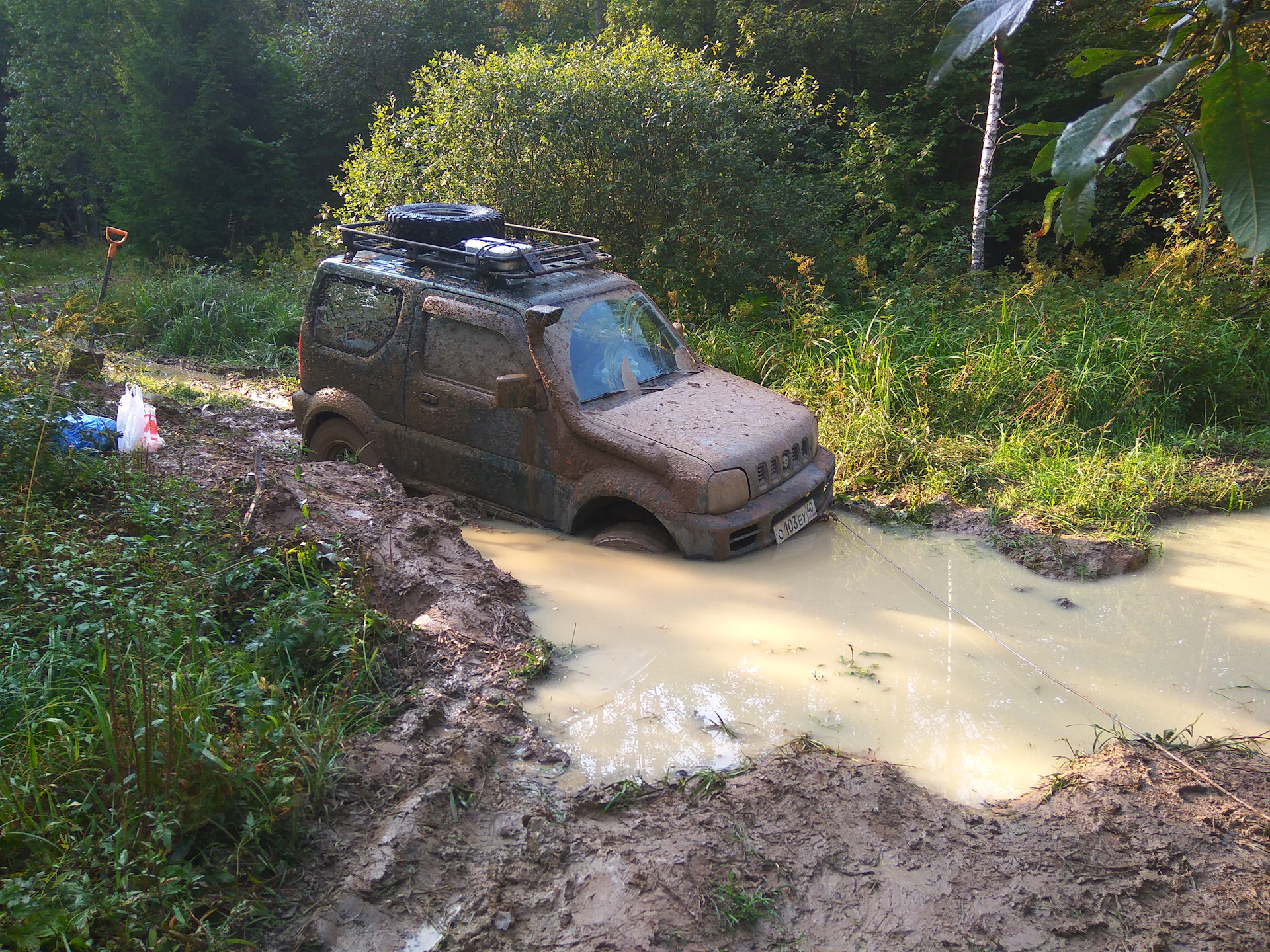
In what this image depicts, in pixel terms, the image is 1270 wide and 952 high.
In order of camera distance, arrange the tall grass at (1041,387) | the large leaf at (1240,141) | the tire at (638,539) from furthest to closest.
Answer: the tall grass at (1041,387), the tire at (638,539), the large leaf at (1240,141)

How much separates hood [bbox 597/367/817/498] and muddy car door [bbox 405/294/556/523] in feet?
1.79

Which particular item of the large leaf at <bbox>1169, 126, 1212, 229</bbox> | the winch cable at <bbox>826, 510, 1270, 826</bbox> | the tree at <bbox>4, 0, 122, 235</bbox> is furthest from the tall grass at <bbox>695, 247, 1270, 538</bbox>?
the tree at <bbox>4, 0, 122, 235</bbox>

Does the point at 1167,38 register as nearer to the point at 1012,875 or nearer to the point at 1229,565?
the point at 1012,875

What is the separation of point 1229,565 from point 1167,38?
5226mm

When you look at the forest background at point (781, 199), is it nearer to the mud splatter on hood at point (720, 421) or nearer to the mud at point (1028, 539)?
the mud at point (1028, 539)

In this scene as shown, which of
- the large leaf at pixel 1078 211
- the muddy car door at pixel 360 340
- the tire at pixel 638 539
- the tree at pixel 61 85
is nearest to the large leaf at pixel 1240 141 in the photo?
the large leaf at pixel 1078 211

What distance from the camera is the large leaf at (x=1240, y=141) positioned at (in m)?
1.03

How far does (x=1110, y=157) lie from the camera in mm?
1367

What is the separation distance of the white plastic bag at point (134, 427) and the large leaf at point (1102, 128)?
17.2 ft

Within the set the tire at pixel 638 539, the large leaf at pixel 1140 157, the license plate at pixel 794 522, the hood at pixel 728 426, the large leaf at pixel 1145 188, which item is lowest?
the tire at pixel 638 539

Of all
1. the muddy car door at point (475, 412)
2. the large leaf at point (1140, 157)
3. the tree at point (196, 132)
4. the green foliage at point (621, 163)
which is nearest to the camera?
the large leaf at point (1140, 157)

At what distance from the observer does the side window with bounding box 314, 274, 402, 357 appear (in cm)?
582

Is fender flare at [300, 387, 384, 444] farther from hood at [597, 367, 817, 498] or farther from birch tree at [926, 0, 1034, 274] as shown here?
birch tree at [926, 0, 1034, 274]

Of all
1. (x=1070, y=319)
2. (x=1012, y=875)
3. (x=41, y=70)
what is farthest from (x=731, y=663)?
(x=41, y=70)
